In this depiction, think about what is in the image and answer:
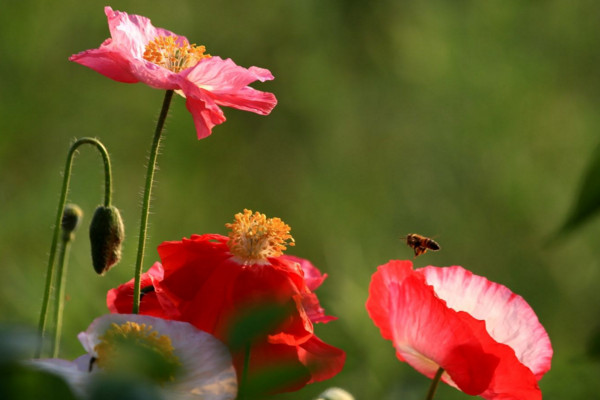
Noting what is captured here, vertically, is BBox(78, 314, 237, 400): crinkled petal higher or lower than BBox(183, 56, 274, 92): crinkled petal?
lower

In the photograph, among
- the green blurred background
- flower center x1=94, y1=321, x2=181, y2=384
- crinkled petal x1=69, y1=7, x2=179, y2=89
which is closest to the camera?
flower center x1=94, y1=321, x2=181, y2=384

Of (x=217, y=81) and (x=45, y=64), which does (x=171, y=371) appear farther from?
(x=45, y=64)

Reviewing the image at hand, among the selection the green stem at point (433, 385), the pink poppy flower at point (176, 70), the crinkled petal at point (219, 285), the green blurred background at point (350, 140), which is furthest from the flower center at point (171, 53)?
the green blurred background at point (350, 140)

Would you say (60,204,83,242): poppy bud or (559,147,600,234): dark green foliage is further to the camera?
(60,204,83,242): poppy bud

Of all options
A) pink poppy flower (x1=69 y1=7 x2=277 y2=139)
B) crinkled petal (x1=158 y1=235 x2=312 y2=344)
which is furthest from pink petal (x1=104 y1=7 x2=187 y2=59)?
crinkled petal (x1=158 y1=235 x2=312 y2=344)

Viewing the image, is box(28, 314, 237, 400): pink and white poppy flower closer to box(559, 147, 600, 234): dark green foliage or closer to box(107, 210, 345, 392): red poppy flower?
box(107, 210, 345, 392): red poppy flower

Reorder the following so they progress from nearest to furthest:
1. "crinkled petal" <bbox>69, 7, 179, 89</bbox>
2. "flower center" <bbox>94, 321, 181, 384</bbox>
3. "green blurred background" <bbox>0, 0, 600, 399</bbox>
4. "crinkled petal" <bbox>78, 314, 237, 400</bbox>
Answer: "flower center" <bbox>94, 321, 181, 384</bbox>
"crinkled petal" <bbox>78, 314, 237, 400</bbox>
"crinkled petal" <bbox>69, 7, 179, 89</bbox>
"green blurred background" <bbox>0, 0, 600, 399</bbox>

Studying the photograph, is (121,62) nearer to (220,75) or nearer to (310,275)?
(220,75)
